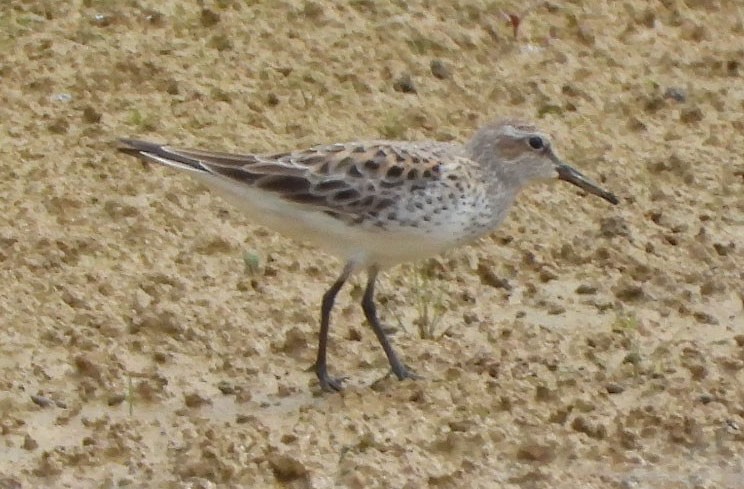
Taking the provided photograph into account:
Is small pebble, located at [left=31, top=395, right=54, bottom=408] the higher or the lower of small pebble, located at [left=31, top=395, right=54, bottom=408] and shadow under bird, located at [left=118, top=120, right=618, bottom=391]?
the lower

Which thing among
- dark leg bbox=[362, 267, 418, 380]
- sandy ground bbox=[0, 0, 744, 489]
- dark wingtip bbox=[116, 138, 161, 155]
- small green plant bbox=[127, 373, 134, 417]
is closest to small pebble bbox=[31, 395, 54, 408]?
sandy ground bbox=[0, 0, 744, 489]

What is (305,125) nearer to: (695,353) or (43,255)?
(43,255)

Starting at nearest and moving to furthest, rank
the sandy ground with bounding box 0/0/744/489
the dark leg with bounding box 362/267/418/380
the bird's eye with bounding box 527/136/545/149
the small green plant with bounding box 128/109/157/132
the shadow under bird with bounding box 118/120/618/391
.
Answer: the sandy ground with bounding box 0/0/744/489 → the shadow under bird with bounding box 118/120/618/391 → the dark leg with bounding box 362/267/418/380 → the bird's eye with bounding box 527/136/545/149 → the small green plant with bounding box 128/109/157/132

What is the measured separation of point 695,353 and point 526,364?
0.63 metres

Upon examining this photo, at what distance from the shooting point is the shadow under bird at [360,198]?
6.34 m

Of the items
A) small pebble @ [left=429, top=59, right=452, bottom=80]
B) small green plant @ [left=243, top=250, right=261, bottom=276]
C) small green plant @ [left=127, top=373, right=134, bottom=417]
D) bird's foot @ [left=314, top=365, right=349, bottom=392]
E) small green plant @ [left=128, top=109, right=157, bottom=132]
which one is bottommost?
small green plant @ [left=127, top=373, right=134, bottom=417]

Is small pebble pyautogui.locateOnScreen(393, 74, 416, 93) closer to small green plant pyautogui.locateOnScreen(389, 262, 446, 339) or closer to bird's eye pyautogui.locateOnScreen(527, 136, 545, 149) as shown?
small green plant pyautogui.locateOnScreen(389, 262, 446, 339)

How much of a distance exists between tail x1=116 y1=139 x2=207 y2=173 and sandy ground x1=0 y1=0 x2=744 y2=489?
67cm

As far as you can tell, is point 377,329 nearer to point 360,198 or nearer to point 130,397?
point 360,198

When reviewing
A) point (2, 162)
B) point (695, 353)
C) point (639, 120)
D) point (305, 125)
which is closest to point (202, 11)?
point (305, 125)

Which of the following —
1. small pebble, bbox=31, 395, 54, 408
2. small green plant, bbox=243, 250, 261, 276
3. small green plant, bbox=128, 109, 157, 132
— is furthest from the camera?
small green plant, bbox=128, 109, 157, 132

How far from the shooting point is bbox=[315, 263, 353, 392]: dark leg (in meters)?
6.38

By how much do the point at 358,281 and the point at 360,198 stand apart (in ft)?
3.39

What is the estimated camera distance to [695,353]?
6574 millimetres
